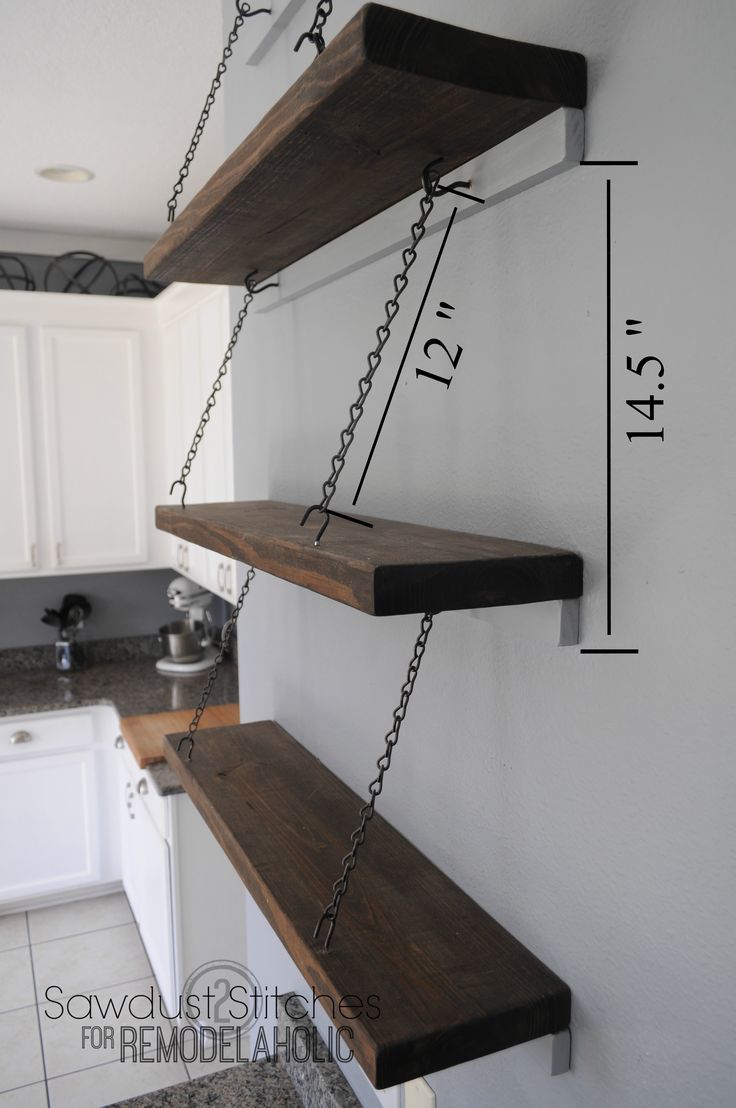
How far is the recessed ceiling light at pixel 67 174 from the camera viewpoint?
2.72m

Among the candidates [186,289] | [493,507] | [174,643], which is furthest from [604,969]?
[174,643]

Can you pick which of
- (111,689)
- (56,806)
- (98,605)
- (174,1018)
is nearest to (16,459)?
(98,605)

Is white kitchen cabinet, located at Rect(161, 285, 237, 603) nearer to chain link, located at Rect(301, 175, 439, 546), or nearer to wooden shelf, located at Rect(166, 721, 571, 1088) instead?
wooden shelf, located at Rect(166, 721, 571, 1088)

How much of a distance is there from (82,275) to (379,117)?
10.7 ft

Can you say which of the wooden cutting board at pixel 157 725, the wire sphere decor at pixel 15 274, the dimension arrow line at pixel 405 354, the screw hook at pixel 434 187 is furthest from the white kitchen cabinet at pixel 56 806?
the screw hook at pixel 434 187

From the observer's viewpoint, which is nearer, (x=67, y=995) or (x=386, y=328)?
(x=386, y=328)

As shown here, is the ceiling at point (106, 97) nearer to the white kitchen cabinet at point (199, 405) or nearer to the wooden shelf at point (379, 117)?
the white kitchen cabinet at point (199, 405)

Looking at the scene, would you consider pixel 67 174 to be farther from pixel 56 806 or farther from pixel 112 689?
pixel 56 806

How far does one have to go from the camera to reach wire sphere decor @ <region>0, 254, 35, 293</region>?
11.2ft

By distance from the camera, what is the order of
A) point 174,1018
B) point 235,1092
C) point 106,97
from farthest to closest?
1. point 174,1018
2. point 106,97
3. point 235,1092

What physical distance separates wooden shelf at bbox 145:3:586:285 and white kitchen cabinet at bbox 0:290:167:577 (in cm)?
246

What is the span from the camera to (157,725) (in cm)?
289

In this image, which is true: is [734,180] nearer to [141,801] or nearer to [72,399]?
[141,801]

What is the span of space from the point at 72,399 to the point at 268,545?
2766mm
